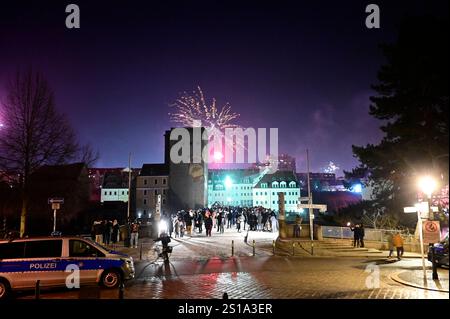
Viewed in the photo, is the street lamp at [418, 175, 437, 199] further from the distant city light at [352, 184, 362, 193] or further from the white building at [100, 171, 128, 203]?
the white building at [100, 171, 128, 203]

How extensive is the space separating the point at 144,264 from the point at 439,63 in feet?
52.8

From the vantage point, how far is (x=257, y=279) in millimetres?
13867

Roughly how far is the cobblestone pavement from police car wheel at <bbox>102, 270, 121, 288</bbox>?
502 mm

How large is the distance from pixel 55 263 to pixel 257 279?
277 inches

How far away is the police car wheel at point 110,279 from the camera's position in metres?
12.5

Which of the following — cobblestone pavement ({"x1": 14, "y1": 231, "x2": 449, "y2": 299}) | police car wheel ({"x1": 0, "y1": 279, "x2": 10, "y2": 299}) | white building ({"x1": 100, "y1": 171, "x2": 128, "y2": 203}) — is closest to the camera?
cobblestone pavement ({"x1": 14, "y1": 231, "x2": 449, "y2": 299})

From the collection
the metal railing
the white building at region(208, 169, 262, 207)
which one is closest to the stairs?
the metal railing

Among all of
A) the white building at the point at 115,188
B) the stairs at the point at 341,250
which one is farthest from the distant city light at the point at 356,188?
the white building at the point at 115,188

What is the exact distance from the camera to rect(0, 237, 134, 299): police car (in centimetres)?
1170

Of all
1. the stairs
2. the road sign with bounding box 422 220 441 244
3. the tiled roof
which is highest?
the tiled roof

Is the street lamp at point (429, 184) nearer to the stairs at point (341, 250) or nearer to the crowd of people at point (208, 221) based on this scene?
the stairs at point (341, 250)

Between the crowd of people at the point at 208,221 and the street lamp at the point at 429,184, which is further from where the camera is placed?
the crowd of people at the point at 208,221

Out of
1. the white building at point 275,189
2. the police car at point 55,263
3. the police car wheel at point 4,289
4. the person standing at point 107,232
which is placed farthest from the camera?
the white building at point 275,189

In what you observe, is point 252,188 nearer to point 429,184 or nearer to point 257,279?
point 257,279
